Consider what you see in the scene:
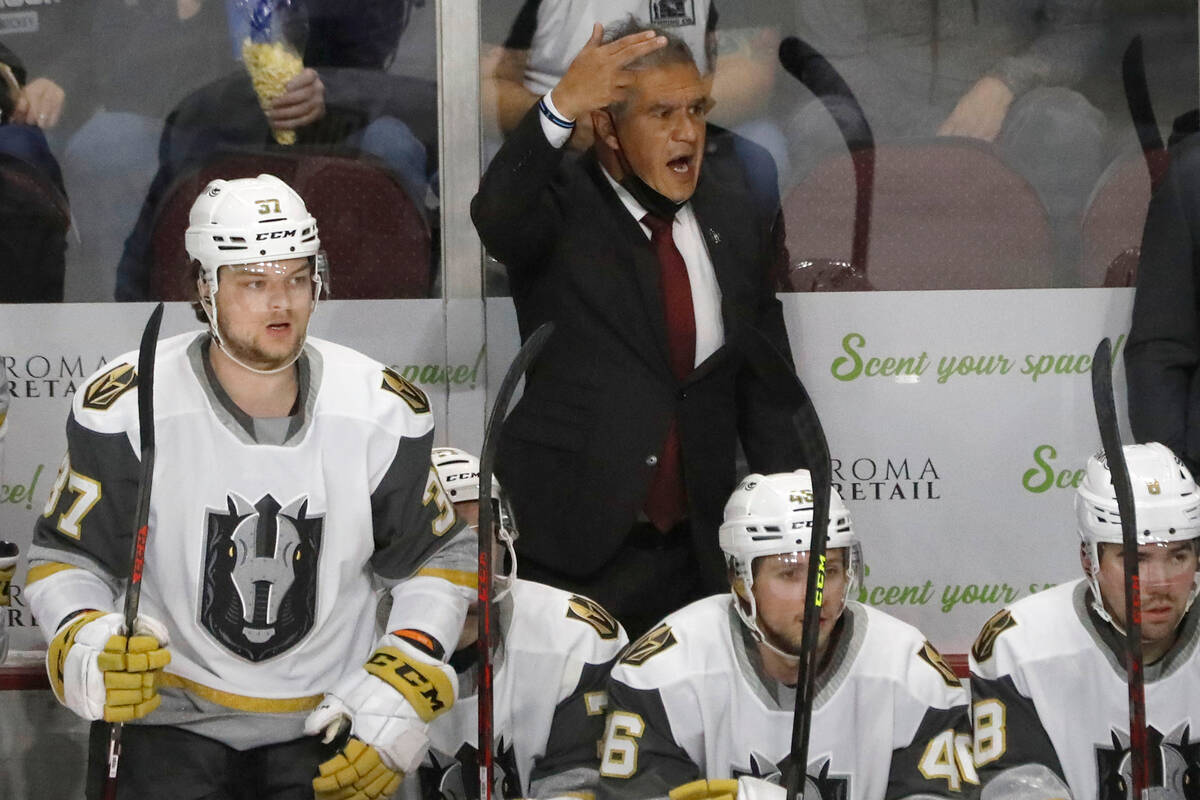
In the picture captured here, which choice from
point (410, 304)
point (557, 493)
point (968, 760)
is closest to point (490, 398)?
point (410, 304)

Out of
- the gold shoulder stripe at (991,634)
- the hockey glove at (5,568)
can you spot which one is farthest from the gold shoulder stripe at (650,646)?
the hockey glove at (5,568)

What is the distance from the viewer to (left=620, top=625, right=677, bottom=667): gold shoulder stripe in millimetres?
2824

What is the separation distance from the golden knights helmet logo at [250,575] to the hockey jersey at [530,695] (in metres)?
0.49

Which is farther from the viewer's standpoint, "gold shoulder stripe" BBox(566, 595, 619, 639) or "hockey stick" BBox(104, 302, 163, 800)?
"gold shoulder stripe" BBox(566, 595, 619, 639)

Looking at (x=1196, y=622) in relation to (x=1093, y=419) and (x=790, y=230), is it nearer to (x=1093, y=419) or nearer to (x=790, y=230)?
(x=1093, y=419)

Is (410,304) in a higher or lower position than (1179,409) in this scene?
higher

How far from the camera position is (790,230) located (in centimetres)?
391

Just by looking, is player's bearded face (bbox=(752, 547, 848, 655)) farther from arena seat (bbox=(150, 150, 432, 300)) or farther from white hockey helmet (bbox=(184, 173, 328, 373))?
arena seat (bbox=(150, 150, 432, 300))

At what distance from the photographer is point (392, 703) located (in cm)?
257

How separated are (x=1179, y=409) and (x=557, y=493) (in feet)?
4.28

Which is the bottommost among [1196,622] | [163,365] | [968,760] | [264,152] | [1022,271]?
[968,760]

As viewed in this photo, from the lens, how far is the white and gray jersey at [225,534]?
2623 mm

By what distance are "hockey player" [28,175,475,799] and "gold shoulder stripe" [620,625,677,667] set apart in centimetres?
31

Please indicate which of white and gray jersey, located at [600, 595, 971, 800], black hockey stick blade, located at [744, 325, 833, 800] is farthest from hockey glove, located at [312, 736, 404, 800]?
Answer: black hockey stick blade, located at [744, 325, 833, 800]
